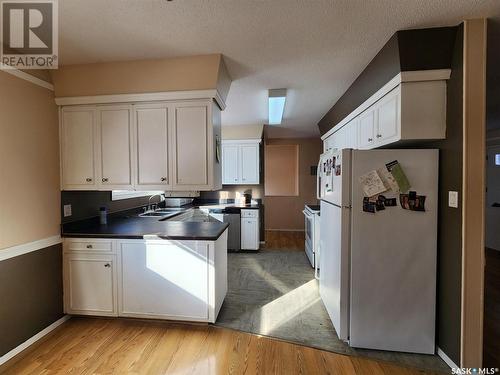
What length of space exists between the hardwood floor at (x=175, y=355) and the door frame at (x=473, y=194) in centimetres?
50

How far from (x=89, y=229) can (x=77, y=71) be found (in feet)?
5.26

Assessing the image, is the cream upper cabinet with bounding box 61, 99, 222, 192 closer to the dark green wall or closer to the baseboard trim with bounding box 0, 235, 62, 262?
the baseboard trim with bounding box 0, 235, 62, 262

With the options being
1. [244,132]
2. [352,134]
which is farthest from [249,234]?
[352,134]

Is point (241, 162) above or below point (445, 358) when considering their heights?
above

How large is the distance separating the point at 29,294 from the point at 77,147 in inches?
55.4

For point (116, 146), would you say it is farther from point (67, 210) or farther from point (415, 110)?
point (415, 110)

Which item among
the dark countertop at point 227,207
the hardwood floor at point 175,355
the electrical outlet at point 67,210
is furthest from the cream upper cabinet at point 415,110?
the electrical outlet at point 67,210

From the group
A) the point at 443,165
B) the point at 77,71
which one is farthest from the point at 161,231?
the point at 443,165

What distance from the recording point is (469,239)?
165 cm

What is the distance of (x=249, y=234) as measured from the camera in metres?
4.52

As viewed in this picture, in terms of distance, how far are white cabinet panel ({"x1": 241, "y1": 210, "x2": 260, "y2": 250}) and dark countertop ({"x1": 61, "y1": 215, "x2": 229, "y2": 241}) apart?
1816mm

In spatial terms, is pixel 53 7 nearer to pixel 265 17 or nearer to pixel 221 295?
pixel 265 17

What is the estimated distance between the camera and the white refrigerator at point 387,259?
1.88m

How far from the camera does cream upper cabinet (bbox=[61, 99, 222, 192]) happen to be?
233 centimetres
